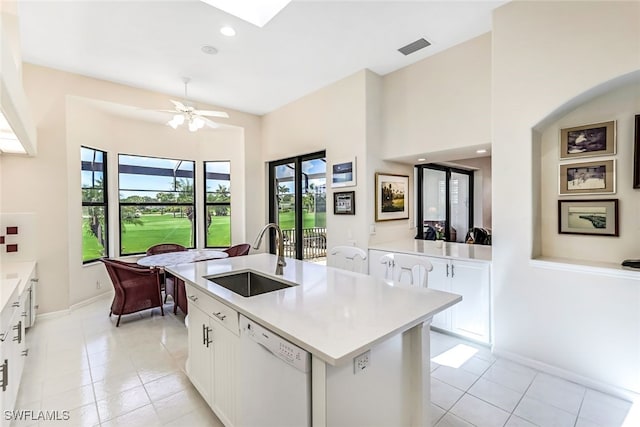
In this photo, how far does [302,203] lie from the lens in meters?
5.24

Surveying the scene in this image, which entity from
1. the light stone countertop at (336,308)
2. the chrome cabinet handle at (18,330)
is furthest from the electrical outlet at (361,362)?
the chrome cabinet handle at (18,330)

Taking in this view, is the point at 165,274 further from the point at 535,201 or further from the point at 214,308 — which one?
the point at 535,201

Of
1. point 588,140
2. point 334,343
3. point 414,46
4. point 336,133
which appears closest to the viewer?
point 334,343

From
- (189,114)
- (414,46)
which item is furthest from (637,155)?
(189,114)

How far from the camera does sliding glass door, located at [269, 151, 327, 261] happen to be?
16.0 feet

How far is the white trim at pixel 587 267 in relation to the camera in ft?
7.25

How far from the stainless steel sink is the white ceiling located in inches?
98.0

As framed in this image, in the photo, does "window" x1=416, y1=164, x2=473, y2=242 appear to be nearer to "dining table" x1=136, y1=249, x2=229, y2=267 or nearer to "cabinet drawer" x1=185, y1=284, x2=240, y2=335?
"dining table" x1=136, y1=249, x2=229, y2=267

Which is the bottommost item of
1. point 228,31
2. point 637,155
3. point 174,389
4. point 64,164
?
point 174,389

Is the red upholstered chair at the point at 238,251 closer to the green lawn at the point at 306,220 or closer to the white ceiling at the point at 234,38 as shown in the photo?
the green lawn at the point at 306,220

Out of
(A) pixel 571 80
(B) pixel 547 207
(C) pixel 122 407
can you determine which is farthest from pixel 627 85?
(C) pixel 122 407

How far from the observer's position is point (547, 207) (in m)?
2.82

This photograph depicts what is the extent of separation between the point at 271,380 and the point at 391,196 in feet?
10.8

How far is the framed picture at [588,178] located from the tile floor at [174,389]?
1665 millimetres
